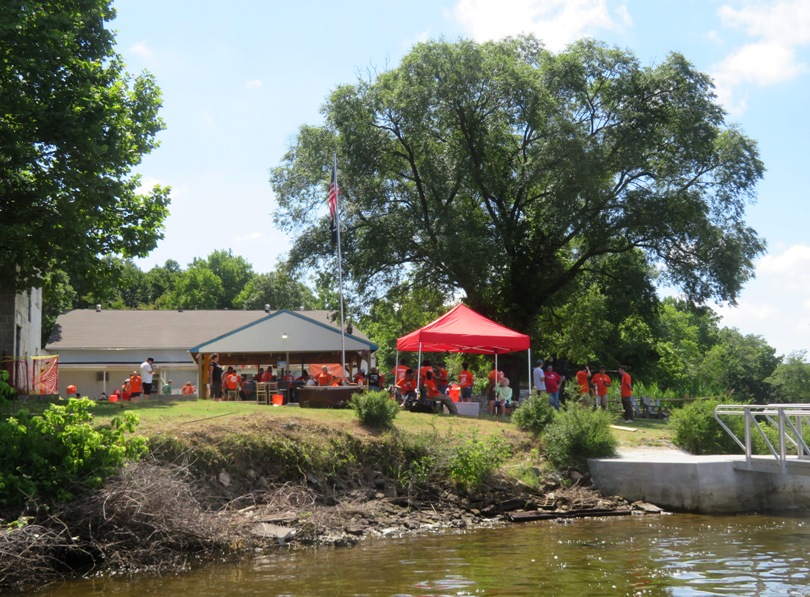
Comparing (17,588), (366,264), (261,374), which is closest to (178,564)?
(17,588)

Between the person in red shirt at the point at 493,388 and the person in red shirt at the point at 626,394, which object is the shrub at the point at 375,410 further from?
the person in red shirt at the point at 626,394

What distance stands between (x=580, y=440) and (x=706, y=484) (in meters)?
2.91

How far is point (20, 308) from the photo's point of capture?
85.8 ft

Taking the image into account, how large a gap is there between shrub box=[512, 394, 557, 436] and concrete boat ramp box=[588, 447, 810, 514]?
255cm

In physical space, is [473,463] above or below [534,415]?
below

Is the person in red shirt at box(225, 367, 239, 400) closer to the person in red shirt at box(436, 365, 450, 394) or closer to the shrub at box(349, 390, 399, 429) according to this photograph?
the person in red shirt at box(436, 365, 450, 394)

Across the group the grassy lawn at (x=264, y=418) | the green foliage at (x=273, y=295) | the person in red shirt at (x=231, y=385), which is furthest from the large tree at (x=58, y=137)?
the green foliage at (x=273, y=295)

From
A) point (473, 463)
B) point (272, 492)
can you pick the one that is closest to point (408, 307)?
point (473, 463)

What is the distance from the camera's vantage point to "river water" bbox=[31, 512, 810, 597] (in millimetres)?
10961

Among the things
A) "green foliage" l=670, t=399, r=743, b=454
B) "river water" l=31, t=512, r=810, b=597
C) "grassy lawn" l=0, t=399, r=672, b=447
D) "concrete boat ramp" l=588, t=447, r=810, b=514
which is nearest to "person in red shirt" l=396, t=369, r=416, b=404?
"grassy lawn" l=0, t=399, r=672, b=447

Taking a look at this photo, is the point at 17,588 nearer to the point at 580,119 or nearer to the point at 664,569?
the point at 664,569

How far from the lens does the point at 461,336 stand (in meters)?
23.4

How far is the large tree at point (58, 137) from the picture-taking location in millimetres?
19047

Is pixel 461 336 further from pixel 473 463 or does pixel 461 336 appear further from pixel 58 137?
pixel 58 137
